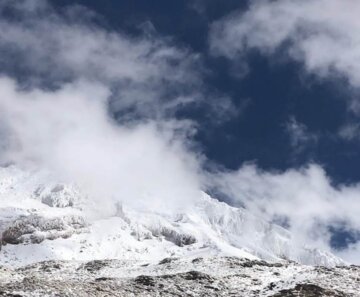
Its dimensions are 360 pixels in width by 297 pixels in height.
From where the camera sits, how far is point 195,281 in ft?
190

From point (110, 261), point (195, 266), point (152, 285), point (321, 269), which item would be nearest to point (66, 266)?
point (110, 261)

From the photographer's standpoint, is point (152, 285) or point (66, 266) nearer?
point (152, 285)

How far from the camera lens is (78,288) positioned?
45.5 metres

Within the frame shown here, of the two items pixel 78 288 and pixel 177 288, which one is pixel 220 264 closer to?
pixel 177 288

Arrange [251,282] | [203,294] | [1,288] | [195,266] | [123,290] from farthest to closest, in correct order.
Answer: [195,266] < [251,282] < [203,294] < [123,290] < [1,288]

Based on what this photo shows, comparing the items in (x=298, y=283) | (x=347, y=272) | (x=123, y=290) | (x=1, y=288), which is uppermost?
(x=347, y=272)

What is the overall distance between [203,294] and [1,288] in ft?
58.5

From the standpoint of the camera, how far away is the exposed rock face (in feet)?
151

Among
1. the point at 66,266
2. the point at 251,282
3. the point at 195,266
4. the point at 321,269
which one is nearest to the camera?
the point at 251,282

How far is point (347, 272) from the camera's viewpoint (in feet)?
202

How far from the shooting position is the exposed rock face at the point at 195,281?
151 feet

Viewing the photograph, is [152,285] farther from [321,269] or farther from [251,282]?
[321,269]

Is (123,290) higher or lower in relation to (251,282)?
lower

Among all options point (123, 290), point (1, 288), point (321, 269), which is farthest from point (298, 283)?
point (1, 288)
